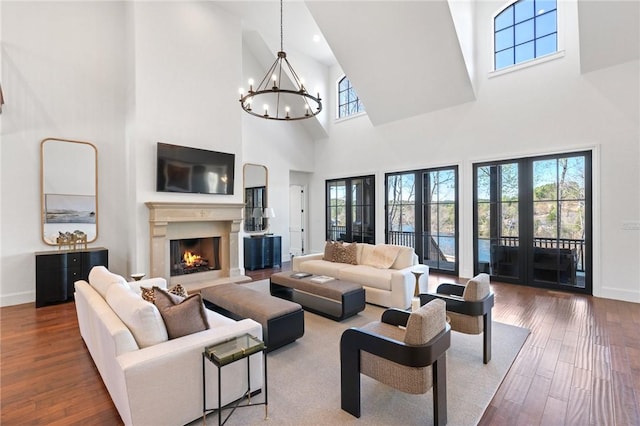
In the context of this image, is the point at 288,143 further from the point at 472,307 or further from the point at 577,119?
the point at 472,307

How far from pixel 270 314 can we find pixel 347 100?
708 centimetres

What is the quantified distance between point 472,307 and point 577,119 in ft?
14.1

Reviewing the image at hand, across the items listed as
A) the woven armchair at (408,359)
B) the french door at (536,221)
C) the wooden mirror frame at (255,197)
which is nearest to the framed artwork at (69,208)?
the wooden mirror frame at (255,197)

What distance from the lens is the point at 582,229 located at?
502cm

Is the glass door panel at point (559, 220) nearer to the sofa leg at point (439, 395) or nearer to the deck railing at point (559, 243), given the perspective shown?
the deck railing at point (559, 243)

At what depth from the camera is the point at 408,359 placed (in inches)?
72.4

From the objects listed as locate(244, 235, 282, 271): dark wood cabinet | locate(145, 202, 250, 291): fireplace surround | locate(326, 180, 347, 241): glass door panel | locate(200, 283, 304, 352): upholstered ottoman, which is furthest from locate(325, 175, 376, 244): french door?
locate(200, 283, 304, 352): upholstered ottoman

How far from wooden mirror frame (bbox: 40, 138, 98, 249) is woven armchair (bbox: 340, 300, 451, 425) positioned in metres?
5.25

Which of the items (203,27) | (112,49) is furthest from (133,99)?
(203,27)

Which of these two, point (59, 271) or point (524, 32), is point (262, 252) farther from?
point (524, 32)

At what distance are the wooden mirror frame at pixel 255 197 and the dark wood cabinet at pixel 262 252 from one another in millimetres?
510

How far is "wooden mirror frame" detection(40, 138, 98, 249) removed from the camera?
4929 mm

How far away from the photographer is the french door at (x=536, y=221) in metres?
5.04

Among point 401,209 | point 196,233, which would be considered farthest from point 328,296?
point 401,209
